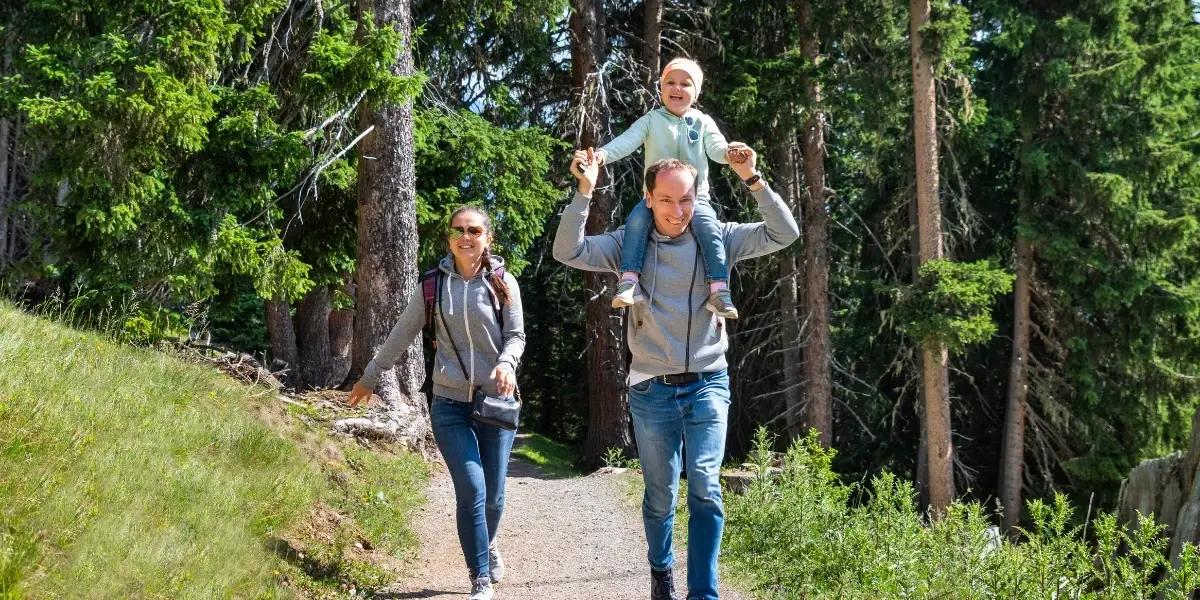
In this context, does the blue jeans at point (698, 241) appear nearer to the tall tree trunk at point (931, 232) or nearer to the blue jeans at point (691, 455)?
the blue jeans at point (691, 455)

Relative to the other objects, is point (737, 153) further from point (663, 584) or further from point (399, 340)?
point (399, 340)

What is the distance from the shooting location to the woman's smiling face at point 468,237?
5242 mm

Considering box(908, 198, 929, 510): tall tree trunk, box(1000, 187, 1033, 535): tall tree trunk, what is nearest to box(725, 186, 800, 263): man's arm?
box(908, 198, 929, 510): tall tree trunk

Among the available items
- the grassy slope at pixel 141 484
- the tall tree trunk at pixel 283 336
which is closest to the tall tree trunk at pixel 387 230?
the tall tree trunk at pixel 283 336

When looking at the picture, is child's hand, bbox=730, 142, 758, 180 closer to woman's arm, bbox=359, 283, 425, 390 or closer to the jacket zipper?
the jacket zipper

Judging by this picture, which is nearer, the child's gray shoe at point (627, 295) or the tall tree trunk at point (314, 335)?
the child's gray shoe at point (627, 295)

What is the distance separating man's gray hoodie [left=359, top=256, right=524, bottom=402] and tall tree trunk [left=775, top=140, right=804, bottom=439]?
12.4 meters

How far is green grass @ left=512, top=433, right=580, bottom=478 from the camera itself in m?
17.9

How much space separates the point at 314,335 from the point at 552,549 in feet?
27.5

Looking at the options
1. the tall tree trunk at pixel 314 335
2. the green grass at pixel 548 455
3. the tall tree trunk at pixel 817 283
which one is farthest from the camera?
the green grass at pixel 548 455

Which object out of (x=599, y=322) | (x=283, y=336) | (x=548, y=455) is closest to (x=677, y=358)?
(x=283, y=336)

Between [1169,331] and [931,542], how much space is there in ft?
44.7

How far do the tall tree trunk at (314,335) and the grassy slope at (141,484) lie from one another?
21.8 ft

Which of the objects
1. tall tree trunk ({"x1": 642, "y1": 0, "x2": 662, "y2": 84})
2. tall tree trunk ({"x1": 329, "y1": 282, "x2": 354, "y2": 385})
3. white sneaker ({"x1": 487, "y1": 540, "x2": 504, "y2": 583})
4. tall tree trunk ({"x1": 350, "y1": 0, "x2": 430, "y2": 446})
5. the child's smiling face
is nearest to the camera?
the child's smiling face
